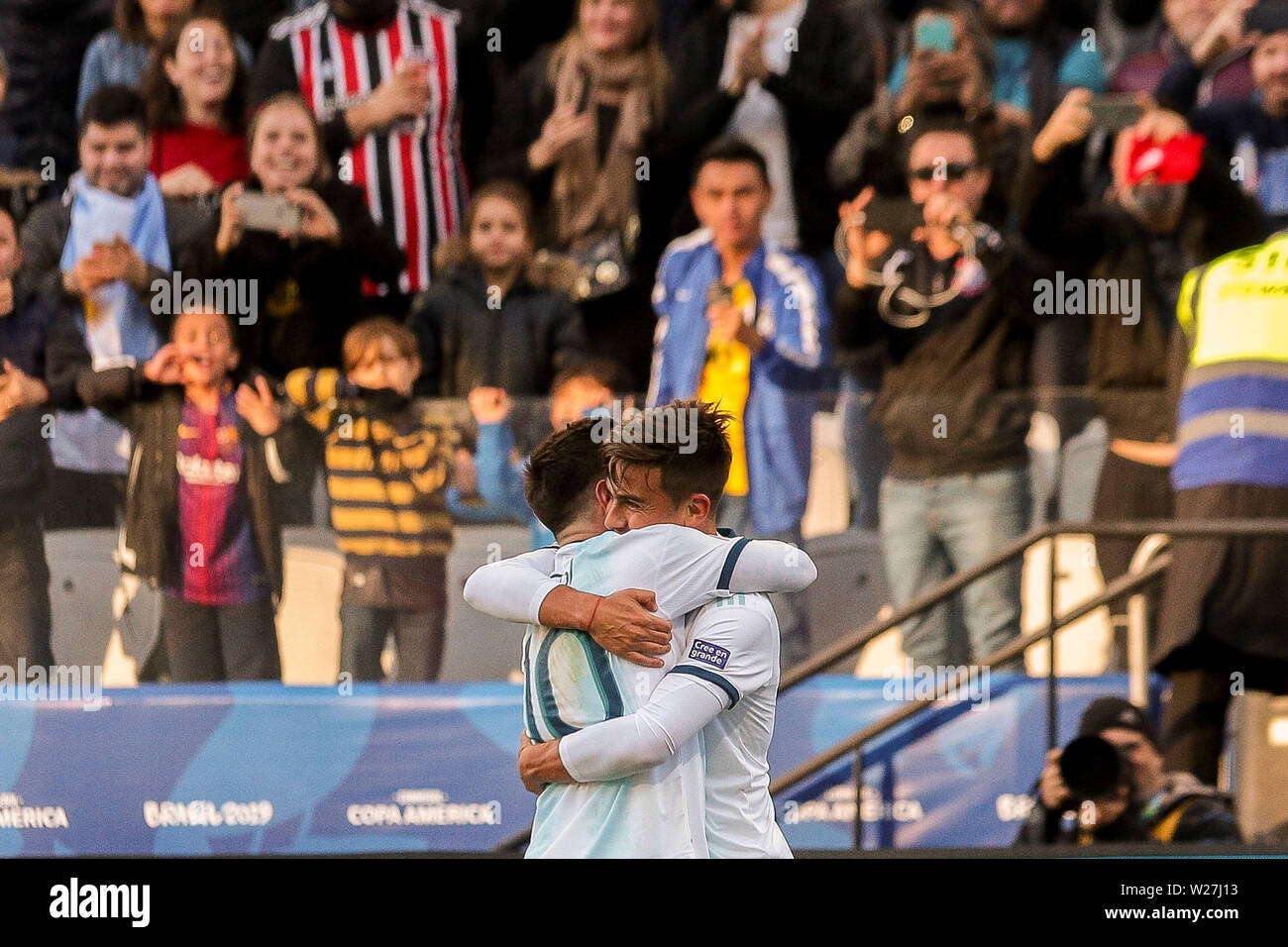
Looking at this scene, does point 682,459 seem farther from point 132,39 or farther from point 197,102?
point 132,39

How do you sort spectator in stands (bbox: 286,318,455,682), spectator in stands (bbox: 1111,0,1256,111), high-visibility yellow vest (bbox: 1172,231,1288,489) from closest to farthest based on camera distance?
1. high-visibility yellow vest (bbox: 1172,231,1288,489)
2. spectator in stands (bbox: 286,318,455,682)
3. spectator in stands (bbox: 1111,0,1256,111)

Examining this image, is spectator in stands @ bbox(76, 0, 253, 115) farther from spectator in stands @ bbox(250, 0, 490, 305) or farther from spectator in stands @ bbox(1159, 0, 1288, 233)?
spectator in stands @ bbox(1159, 0, 1288, 233)

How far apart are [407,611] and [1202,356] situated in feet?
10.7

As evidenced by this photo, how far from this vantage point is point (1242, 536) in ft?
22.0

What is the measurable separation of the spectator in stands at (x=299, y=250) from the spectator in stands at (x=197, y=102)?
0.19 m

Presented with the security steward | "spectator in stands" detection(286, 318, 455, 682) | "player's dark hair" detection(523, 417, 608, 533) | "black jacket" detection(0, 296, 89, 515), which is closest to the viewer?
"player's dark hair" detection(523, 417, 608, 533)

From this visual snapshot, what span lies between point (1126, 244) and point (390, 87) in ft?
10.4

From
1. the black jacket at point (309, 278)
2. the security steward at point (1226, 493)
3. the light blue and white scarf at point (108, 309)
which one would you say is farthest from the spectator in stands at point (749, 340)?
the light blue and white scarf at point (108, 309)

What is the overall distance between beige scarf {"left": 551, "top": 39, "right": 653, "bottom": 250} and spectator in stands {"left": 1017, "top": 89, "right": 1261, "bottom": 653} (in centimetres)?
164

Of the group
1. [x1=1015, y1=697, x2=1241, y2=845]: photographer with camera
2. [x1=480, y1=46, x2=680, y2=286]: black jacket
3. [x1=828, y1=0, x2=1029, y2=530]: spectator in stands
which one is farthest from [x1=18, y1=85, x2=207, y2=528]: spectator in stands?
[x1=1015, y1=697, x2=1241, y2=845]: photographer with camera

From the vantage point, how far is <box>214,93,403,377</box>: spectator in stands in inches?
299

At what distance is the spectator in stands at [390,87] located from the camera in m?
7.92

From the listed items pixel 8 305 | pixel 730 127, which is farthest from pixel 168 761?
pixel 730 127

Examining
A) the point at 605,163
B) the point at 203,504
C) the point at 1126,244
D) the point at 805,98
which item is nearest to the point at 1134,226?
the point at 1126,244
